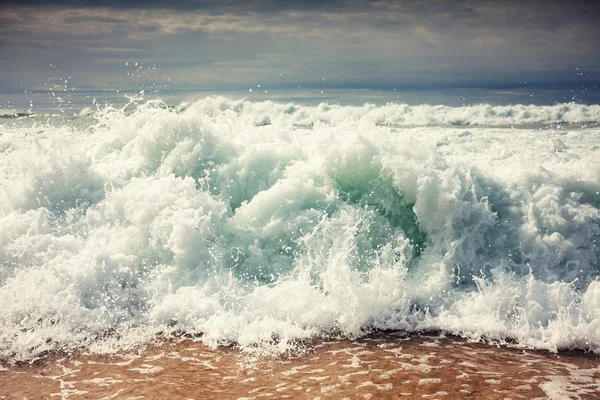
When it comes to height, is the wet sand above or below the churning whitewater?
below

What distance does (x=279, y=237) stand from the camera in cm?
784

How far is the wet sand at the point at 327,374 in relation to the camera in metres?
4.81

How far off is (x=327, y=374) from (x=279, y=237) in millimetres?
3013

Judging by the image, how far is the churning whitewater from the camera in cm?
630

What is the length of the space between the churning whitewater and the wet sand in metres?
0.36

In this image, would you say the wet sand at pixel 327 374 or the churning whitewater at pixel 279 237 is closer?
the wet sand at pixel 327 374

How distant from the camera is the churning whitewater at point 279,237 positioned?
6.30 meters

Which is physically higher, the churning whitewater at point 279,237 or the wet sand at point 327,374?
the churning whitewater at point 279,237

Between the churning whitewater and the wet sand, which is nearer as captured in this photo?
the wet sand

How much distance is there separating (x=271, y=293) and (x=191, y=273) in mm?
1328

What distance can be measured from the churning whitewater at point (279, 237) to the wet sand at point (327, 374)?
14.1 inches

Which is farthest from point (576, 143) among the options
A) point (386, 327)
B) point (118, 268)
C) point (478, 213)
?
point (118, 268)

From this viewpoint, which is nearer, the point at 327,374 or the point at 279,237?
the point at 327,374

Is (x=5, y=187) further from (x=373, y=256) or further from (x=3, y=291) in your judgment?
(x=373, y=256)
